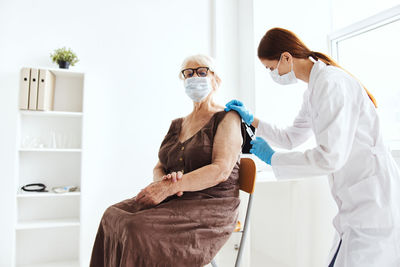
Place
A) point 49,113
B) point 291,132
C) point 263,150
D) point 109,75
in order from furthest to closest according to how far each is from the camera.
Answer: point 109,75, point 49,113, point 291,132, point 263,150

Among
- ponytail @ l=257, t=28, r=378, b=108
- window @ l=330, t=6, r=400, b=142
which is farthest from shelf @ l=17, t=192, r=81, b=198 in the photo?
window @ l=330, t=6, r=400, b=142

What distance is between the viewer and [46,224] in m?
2.08

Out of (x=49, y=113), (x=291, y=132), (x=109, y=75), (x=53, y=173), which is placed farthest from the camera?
(x=109, y=75)

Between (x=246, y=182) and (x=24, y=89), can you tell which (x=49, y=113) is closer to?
(x=24, y=89)

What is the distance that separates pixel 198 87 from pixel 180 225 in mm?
720

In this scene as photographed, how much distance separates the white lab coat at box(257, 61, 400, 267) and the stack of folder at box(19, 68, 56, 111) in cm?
181

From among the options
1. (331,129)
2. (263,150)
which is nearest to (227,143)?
(263,150)

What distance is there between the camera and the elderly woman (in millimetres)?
993

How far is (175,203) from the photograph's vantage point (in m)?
1.13

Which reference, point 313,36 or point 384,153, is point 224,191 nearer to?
point 384,153

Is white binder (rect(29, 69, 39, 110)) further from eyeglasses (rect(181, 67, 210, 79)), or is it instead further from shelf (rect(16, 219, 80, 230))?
eyeglasses (rect(181, 67, 210, 79))

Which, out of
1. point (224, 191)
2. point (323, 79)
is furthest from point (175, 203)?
point (323, 79)

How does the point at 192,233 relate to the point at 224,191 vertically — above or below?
below

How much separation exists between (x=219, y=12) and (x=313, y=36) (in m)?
0.95
